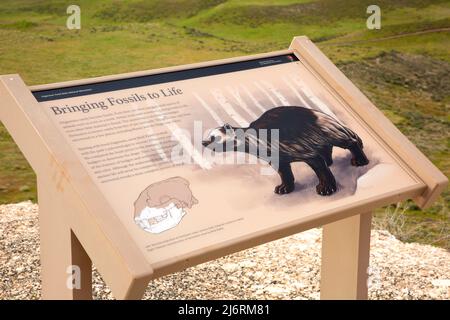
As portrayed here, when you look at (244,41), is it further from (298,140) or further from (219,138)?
(219,138)

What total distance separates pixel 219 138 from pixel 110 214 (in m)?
0.60

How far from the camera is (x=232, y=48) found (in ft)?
50.7

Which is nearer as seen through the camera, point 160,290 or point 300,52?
point 300,52

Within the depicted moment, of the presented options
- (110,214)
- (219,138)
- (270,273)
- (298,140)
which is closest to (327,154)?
(298,140)

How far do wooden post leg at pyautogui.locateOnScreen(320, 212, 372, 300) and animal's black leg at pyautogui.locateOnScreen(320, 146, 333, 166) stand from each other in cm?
34

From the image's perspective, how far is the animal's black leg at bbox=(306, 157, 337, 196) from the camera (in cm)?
265

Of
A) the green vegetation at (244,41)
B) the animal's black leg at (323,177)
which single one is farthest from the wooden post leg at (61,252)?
the green vegetation at (244,41)

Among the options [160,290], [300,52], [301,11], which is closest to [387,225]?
[160,290]

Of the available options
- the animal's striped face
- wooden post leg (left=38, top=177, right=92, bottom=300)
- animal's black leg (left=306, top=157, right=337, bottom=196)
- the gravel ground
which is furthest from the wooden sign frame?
the gravel ground

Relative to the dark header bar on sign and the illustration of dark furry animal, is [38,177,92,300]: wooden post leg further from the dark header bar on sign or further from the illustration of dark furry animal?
the illustration of dark furry animal

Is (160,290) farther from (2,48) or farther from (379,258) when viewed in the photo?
(2,48)

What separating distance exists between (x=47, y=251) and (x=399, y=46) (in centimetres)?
Result: 1489

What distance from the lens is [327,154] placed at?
281 cm
